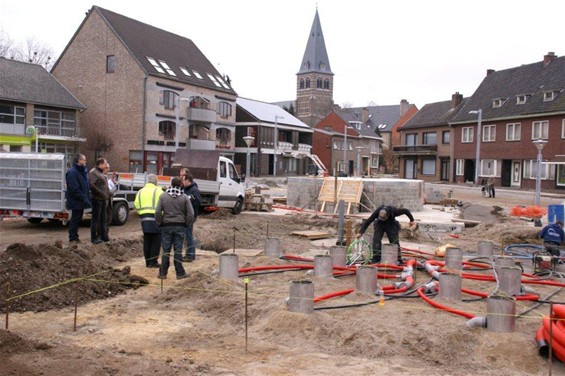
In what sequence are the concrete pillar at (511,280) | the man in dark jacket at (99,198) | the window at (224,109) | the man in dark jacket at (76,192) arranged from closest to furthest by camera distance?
the concrete pillar at (511,280) < the man in dark jacket at (76,192) < the man in dark jacket at (99,198) < the window at (224,109)

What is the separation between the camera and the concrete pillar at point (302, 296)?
781cm

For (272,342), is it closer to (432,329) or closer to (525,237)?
(432,329)

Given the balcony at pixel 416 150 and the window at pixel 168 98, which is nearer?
the window at pixel 168 98

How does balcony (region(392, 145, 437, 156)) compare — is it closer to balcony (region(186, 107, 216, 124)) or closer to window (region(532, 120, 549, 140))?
window (region(532, 120, 549, 140))

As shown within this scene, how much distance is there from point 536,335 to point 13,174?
13171mm

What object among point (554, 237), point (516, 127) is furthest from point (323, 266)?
point (516, 127)

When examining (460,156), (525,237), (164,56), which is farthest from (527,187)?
(164,56)

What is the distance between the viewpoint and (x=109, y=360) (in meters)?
6.10

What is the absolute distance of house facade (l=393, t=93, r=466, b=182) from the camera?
187 feet

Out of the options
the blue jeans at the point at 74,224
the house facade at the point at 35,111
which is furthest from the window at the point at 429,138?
the blue jeans at the point at 74,224

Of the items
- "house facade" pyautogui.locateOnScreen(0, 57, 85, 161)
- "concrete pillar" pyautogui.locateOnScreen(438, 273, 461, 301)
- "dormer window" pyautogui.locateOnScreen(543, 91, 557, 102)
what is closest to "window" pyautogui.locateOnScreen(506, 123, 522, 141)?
"dormer window" pyautogui.locateOnScreen(543, 91, 557, 102)

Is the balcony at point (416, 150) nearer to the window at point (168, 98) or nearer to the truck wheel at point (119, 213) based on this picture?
the window at point (168, 98)

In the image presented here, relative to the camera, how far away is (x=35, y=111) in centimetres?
4256

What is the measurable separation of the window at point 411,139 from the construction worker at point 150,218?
5464 cm
